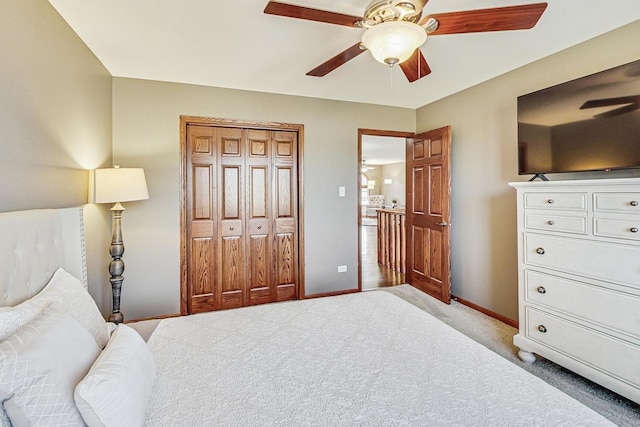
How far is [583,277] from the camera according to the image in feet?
6.58

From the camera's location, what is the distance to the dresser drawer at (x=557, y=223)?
202 centimetres

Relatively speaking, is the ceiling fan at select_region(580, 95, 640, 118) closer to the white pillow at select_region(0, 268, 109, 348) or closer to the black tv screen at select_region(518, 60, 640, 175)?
the black tv screen at select_region(518, 60, 640, 175)

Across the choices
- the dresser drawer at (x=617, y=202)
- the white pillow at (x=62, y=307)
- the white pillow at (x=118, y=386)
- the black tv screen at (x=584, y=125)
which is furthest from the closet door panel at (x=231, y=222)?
the dresser drawer at (x=617, y=202)

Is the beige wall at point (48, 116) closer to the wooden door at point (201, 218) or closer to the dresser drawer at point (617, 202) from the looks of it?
the wooden door at point (201, 218)

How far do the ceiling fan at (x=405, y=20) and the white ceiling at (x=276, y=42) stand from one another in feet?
1.14

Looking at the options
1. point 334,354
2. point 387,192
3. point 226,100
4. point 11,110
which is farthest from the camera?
point 387,192

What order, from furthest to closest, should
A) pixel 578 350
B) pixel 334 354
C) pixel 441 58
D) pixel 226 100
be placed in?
pixel 226 100 < pixel 441 58 < pixel 578 350 < pixel 334 354

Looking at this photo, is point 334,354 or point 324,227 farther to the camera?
point 324,227

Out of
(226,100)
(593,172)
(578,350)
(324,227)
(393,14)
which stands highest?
(226,100)

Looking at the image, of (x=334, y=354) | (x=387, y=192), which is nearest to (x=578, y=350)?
(x=334, y=354)

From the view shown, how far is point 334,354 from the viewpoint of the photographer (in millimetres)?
1396

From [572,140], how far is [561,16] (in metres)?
0.85

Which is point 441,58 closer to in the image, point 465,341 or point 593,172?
point 593,172

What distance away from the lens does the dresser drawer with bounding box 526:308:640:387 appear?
1.78 m
